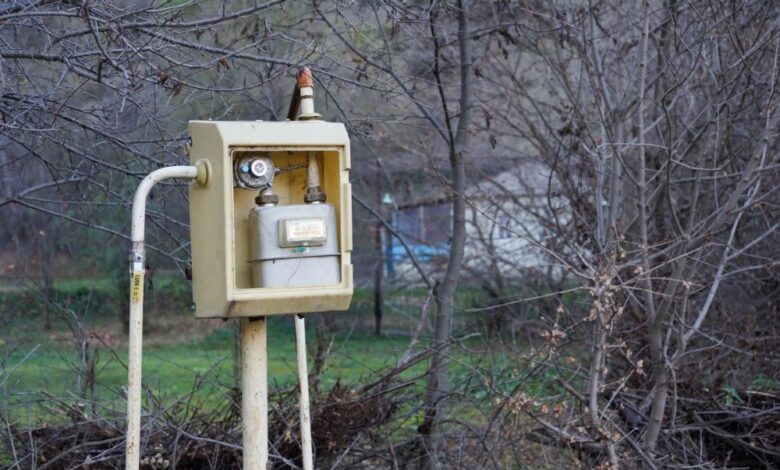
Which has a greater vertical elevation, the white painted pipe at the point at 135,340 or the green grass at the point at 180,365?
the white painted pipe at the point at 135,340

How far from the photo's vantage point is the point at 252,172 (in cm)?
361

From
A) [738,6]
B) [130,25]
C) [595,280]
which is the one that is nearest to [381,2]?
[130,25]

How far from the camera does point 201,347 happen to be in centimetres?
1767

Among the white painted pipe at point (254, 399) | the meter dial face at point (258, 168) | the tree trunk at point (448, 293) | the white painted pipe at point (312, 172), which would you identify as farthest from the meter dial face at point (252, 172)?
the tree trunk at point (448, 293)

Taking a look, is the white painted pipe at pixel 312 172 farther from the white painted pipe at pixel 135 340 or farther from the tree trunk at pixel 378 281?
the tree trunk at pixel 378 281

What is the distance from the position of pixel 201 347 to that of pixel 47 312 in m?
6.40

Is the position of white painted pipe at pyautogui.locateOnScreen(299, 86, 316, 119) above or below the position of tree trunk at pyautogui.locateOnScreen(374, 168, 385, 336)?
above

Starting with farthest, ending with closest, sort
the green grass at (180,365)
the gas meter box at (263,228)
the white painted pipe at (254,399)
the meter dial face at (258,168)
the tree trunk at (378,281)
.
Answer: the tree trunk at (378,281) → the green grass at (180,365) → the white painted pipe at (254,399) → the meter dial face at (258,168) → the gas meter box at (263,228)

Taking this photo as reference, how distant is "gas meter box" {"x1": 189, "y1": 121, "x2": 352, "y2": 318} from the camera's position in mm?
3453

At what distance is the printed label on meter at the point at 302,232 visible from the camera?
351 cm

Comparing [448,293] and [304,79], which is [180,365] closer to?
[448,293]

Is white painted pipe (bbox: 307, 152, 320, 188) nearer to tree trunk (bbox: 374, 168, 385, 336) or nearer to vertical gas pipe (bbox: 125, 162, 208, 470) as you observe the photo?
vertical gas pipe (bbox: 125, 162, 208, 470)

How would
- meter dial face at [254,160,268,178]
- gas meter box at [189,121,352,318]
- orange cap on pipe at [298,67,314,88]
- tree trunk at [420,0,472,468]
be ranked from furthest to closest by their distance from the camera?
1. tree trunk at [420,0,472,468]
2. orange cap on pipe at [298,67,314,88]
3. meter dial face at [254,160,268,178]
4. gas meter box at [189,121,352,318]

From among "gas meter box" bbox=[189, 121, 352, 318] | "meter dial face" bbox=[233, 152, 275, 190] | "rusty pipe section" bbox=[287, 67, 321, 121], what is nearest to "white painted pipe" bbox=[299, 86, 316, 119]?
"rusty pipe section" bbox=[287, 67, 321, 121]
